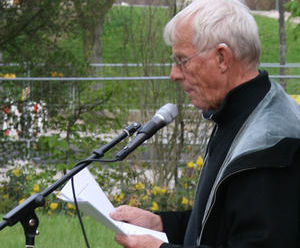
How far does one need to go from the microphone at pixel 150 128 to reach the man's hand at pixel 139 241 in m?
0.31

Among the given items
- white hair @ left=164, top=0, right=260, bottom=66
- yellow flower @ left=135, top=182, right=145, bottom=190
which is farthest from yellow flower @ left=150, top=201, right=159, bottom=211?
white hair @ left=164, top=0, right=260, bottom=66

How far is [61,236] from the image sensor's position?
5480 millimetres

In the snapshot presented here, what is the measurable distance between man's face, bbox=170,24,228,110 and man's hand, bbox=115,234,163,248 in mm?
573

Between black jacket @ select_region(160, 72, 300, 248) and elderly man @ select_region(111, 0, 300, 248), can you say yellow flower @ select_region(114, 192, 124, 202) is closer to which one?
elderly man @ select_region(111, 0, 300, 248)

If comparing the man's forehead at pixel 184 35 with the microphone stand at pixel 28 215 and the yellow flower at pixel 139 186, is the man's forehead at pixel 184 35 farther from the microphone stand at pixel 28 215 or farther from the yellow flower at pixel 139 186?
the yellow flower at pixel 139 186

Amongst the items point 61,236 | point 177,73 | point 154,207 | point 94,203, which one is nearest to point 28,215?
point 94,203

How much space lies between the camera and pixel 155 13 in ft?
26.0

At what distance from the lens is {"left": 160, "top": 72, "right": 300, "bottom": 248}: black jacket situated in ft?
7.64

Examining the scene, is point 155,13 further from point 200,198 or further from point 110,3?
point 200,198

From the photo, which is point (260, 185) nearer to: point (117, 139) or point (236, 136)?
point (236, 136)

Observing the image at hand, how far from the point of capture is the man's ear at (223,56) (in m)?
2.57

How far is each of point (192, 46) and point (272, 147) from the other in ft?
1.71

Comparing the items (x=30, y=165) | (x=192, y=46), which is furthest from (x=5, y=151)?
(x=192, y=46)

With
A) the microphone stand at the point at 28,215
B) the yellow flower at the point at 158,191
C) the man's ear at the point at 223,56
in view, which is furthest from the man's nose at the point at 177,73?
the yellow flower at the point at 158,191
